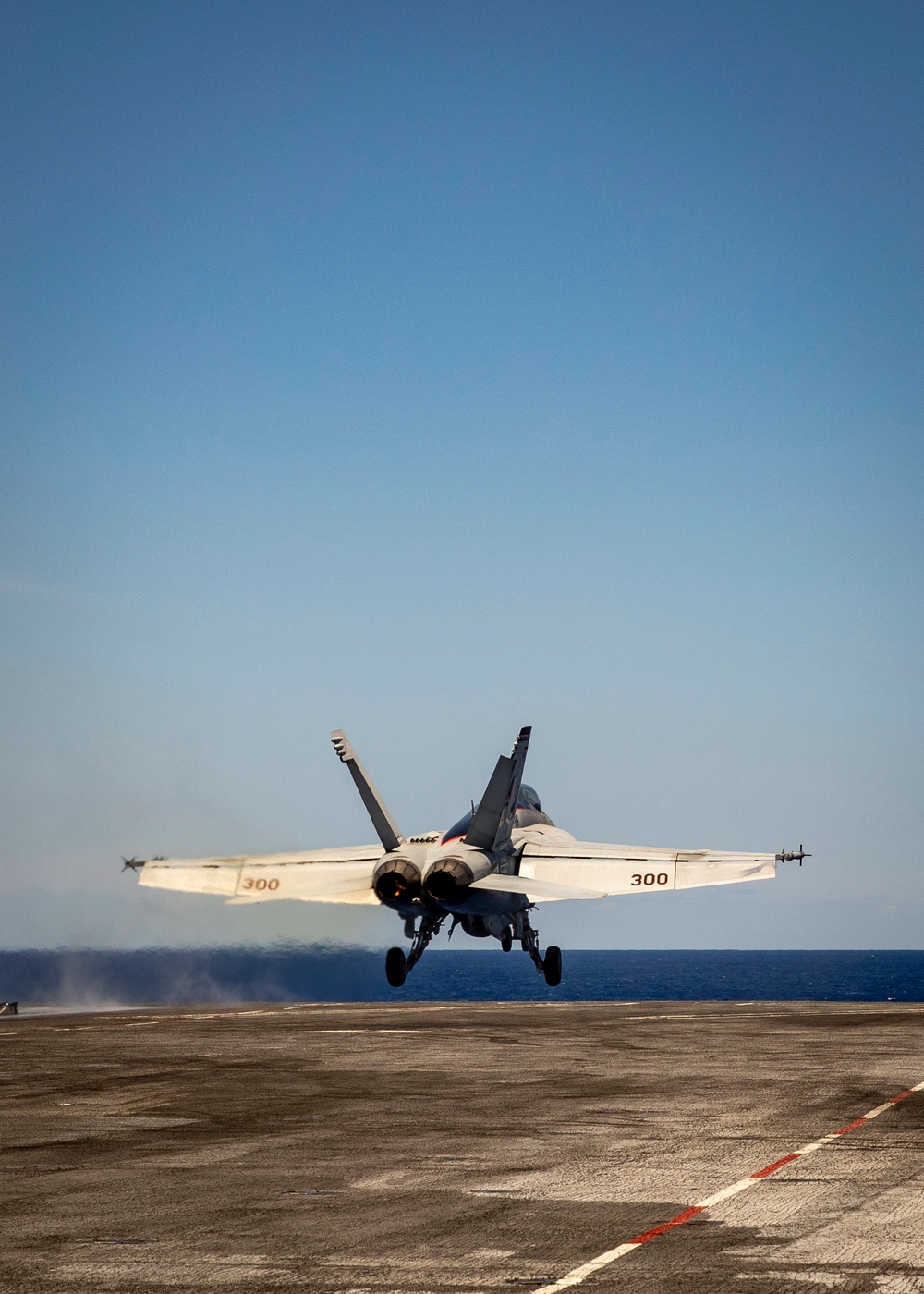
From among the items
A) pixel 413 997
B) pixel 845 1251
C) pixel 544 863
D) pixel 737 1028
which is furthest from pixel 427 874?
pixel 413 997

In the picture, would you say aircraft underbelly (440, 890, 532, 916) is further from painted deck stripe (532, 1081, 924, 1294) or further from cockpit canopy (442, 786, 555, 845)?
painted deck stripe (532, 1081, 924, 1294)

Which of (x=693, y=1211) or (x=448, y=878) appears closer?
(x=693, y=1211)

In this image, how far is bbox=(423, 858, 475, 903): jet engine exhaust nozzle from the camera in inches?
1336

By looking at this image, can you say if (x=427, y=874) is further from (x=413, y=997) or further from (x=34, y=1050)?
(x=413, y=997)

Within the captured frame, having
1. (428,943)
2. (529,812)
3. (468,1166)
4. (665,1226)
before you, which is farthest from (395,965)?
(665,1226)

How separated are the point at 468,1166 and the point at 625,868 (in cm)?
2367

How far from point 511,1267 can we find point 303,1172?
4547 mm

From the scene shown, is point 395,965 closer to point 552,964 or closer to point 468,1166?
point 552,964

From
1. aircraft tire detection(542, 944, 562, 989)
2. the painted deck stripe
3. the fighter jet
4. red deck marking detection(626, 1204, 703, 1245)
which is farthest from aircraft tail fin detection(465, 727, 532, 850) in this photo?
red deck marking detection(626, 1204, 703, 1245)

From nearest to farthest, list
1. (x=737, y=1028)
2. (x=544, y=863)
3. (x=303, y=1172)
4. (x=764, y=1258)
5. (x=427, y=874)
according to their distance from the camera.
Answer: (x=764, y=1258)
(x=303, y=1172)
(x=737, y=1028)
(x=427, y=874)
(x=544, y=863)

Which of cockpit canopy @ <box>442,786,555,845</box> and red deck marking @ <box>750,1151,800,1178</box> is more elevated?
cockpit canopy @ <box>442,786,555,845</box>

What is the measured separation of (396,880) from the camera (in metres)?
34.0

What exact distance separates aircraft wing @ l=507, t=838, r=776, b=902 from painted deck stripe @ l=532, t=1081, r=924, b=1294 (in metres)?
17.0

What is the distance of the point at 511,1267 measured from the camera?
930 cm
